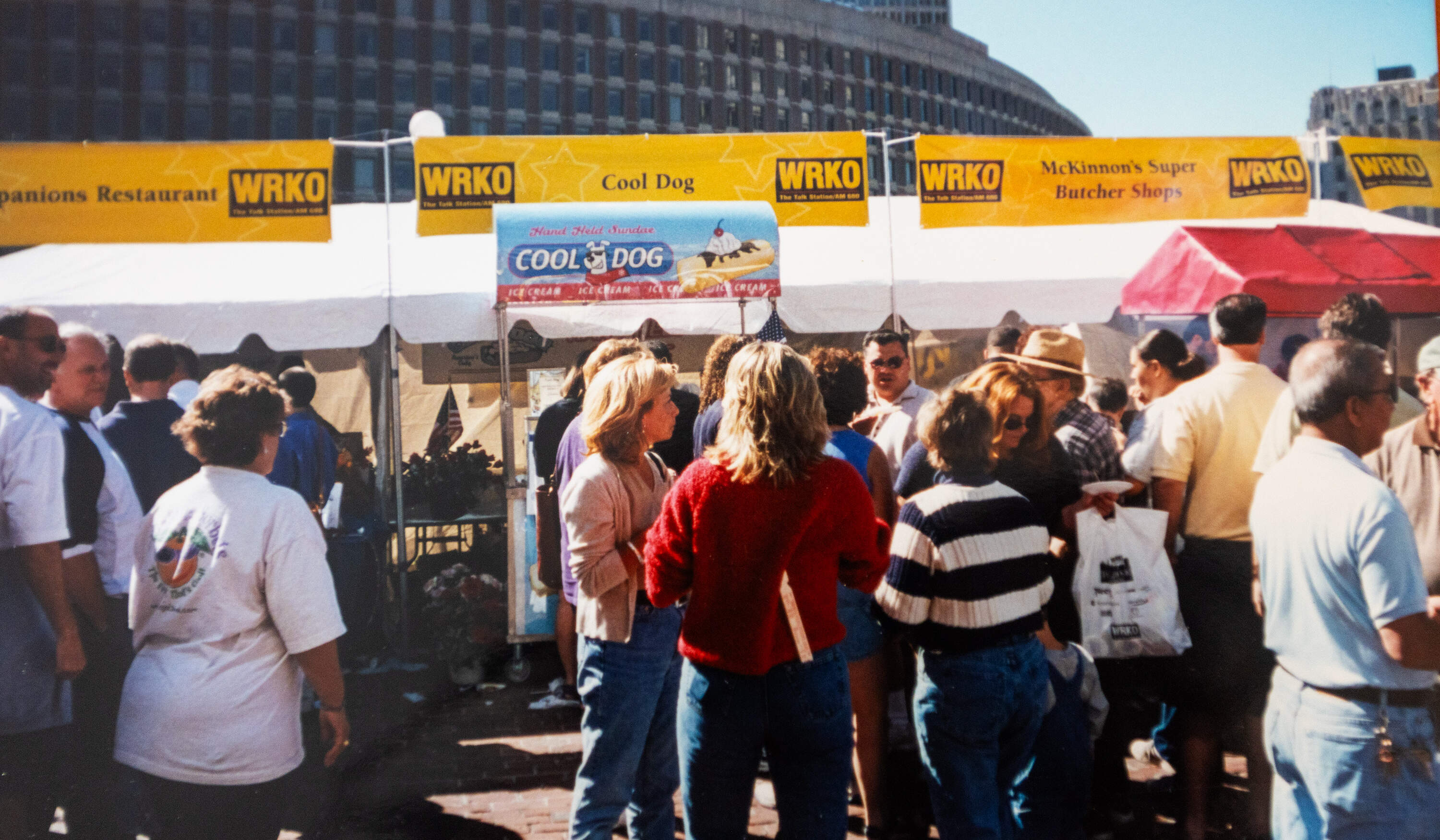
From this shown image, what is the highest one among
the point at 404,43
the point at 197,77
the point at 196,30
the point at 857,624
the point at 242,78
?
the point at 404,43

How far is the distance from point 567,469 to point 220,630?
1516 millimetres

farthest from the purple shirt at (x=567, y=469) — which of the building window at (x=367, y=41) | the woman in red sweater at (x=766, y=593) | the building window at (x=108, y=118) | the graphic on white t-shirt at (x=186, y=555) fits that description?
the building window at (x=367, y=41)

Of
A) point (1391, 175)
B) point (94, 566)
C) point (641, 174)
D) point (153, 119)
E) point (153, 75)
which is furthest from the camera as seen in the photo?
point (153, 119)

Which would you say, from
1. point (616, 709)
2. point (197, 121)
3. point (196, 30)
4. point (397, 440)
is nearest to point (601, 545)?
point (616, 709)

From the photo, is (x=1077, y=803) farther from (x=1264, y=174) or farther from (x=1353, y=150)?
(x=1353, y=150)

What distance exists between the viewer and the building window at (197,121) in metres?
49.8

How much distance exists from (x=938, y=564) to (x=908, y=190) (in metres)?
65.2

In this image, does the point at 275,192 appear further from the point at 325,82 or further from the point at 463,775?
the point at 325,82

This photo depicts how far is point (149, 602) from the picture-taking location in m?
2.41

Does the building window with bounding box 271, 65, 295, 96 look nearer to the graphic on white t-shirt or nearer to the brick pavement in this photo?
the brick pavement

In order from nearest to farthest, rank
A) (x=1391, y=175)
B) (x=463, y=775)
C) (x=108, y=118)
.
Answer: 1. (x=463, y=775)
2. (x=1391, y=175)
3. (x=108, y=118)

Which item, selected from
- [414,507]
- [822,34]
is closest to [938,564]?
[414,507]

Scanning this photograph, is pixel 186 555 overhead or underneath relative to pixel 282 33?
underneath

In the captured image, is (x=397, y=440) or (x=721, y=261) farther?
(x=397, y=440)
